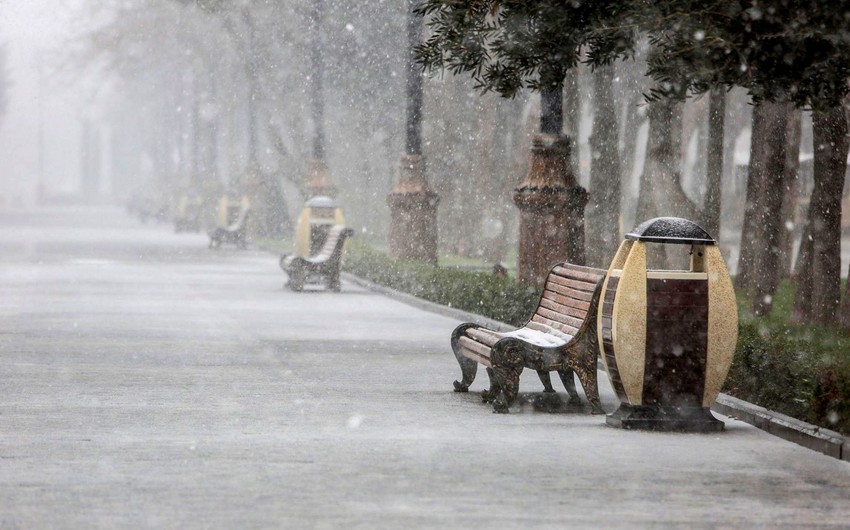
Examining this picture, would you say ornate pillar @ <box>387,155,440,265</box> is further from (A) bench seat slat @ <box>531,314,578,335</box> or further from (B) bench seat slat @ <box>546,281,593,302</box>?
(B) bench seat slat @ <box>546,281,593,302</box>

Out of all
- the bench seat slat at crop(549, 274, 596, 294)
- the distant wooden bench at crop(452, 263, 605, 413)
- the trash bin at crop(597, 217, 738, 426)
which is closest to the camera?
the trash bin at crop(597, 217, 738, 426)

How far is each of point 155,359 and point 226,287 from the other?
11655mm

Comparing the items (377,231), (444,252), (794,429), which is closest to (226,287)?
(444,252)

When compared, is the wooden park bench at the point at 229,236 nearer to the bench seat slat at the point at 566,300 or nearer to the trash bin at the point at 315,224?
the trash bin at the point at 315,224

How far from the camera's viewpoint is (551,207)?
63.4 ft

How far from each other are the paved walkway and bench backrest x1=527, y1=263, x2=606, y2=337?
721 mm

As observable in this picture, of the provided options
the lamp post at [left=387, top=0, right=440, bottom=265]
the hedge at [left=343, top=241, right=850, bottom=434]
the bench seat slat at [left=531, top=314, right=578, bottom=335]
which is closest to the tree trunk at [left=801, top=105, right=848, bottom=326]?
the hedge at [left=343, top=241, right=850, bottom=434]

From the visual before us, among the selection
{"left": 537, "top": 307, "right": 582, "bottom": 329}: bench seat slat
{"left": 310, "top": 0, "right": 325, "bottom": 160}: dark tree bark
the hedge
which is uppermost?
{"left": 310, "top": 0, "right": 325, "bottom": 160}: dark tree bark

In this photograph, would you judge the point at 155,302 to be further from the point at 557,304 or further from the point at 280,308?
the point at 557,304

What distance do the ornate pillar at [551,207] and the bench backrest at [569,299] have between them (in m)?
6.78

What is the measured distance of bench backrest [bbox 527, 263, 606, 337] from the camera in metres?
11.2

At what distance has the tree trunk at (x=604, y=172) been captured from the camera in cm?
2658

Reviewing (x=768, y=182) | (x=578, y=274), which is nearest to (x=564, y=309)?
(x=578, y=274)

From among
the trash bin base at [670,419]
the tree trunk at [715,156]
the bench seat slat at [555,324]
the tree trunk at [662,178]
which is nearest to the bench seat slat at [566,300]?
the bench seat slat at [555,324]
